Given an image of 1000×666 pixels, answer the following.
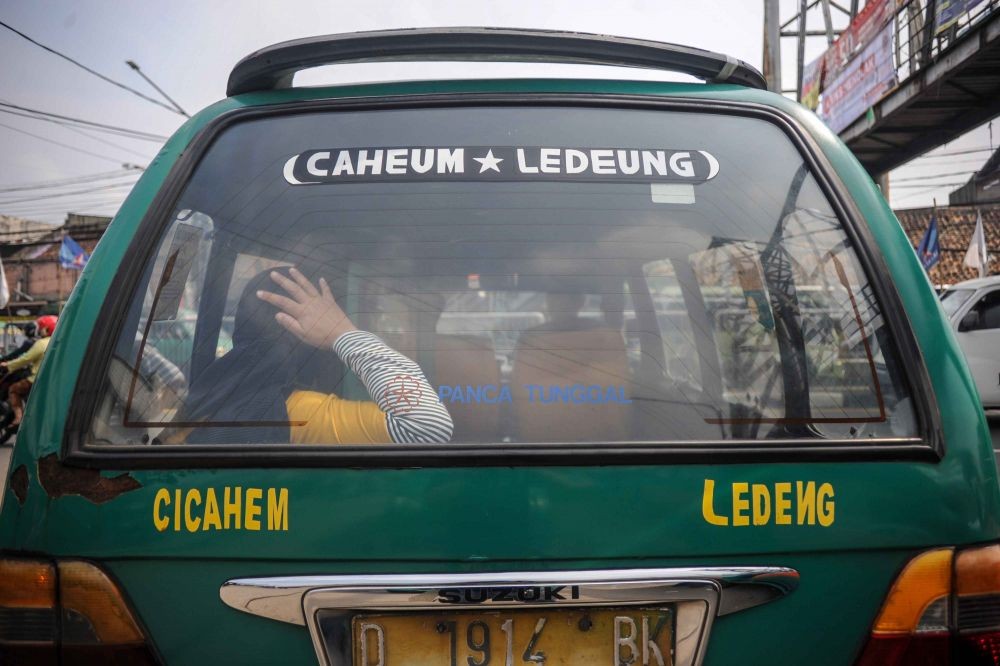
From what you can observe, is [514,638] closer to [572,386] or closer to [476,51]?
[572,386]

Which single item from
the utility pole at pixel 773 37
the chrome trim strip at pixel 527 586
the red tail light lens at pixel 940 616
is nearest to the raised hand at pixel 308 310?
the chrome trim strip at pixel 527 586

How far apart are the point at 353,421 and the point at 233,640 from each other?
0.39 m

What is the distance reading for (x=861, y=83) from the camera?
17.2 m

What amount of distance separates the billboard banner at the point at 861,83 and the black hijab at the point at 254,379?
1408cm

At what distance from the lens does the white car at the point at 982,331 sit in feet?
36.7

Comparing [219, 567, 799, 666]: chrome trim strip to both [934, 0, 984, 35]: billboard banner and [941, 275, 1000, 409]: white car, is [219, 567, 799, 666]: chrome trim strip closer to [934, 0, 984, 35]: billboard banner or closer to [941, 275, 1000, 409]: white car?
[941, 275, 1000, 409]: white car

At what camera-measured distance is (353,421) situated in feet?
→ 4.82

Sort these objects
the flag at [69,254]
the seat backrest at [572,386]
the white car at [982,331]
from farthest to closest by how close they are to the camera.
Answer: the flag at [69,254], the white car at [982,331], the seat backrest at [572,386]

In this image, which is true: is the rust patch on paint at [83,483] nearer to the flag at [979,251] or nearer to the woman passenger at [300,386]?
the woman passenger at [300,386]

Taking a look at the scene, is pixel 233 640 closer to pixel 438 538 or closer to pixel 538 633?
pixel 438 538

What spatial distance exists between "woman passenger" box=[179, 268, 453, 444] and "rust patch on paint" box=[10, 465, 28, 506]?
0.82ft

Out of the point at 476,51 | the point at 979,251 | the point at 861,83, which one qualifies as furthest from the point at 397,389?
the point at 979,251

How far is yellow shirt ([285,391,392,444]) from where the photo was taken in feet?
4.68

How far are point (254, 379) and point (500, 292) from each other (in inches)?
18.2
